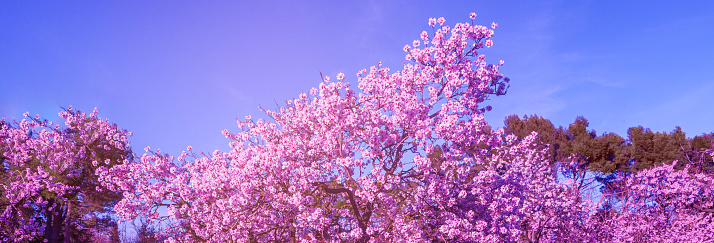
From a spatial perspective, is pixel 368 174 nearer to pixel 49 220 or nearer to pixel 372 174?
pixel 372 174

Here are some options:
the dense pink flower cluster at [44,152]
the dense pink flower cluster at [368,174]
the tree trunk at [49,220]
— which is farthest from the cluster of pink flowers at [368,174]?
the tree trunk at [49,220]

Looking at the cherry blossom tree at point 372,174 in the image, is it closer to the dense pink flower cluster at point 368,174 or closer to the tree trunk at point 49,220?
the dense pink flower cluster at point 368,174

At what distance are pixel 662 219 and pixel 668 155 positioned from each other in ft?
49.0

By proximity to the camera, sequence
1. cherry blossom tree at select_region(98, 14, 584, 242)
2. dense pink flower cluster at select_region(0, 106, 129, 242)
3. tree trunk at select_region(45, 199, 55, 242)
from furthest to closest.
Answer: tree trunk at select_region(45, 199, 55, 242) → dense pink flower cluster at select_region(0, 106, 129, 242) → cherry blossom tree at select_region(98, 14, 584, 242)

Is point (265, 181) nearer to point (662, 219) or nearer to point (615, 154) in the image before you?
point (662, 219)

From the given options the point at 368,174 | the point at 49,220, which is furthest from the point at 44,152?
the point at 368,174

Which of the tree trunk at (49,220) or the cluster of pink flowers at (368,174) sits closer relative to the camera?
the cluster of pink flowers at (368,174)

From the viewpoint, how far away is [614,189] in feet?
98.4

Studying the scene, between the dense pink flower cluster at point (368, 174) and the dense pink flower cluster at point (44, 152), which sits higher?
the dense pink flower cluster at point (44, 152)

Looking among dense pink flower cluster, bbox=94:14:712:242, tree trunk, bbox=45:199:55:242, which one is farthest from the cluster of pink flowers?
tree trunk, bbox=45:199:55:242

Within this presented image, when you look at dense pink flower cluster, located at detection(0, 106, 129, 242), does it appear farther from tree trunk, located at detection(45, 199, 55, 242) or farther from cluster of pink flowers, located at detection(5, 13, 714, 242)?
cluster of pink flowers, located at detection(5, 13, 714, 242)

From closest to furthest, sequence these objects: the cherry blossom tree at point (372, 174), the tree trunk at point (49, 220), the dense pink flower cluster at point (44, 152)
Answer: the cherry blossom tree at point (372, 174)
the dense pink flower cluster at point (44, 152)
the tree trunk at point (49, 220)

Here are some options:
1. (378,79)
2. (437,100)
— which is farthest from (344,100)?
(437,100)

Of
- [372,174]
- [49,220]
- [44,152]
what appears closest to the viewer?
[372,174]
